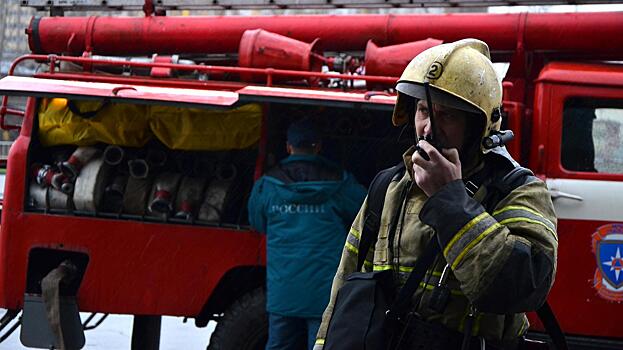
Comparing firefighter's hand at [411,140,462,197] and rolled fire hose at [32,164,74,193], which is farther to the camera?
rolled fire hose at [32,164,74,193]

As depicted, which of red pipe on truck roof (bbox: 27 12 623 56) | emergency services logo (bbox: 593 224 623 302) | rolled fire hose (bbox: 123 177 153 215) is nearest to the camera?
emergency services logo (bbox: 593 224 623 302)

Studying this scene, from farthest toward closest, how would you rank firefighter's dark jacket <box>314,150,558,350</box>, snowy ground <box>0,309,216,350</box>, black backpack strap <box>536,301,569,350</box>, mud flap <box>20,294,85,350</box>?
1. snowy ground <box>0,309,216,350</box>
2. mud flap <box>20,294,85,350</box>
3. black backpack strap <box>536,301,569,350</box>
4. firefighter's dark jacket <box>314,150,558,350</box>

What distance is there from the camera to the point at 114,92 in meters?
5.80

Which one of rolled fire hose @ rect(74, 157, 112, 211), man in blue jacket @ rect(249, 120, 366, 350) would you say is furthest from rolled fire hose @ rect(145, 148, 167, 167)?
man in blue jacket @ rect(249, 120, 366, 350)

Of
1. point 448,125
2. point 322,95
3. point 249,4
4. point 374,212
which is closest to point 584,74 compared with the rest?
point 322,95

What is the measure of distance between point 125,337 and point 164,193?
12.2 feet

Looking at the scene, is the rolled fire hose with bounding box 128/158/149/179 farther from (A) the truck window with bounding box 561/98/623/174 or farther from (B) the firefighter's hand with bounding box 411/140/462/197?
(B) the firefighter's hand with bounding box 411/140/462/197

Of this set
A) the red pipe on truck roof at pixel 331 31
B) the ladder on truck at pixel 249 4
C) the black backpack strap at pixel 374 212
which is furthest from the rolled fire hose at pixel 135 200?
the black backpack strap at pixel 374 212

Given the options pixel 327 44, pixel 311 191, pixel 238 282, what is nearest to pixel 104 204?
pixel 238 282

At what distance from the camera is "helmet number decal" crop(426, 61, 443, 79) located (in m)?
2.68

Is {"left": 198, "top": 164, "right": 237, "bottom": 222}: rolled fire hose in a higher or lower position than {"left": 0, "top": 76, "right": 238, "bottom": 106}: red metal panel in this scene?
lower

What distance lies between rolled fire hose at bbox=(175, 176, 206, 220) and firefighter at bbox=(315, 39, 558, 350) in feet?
11.7

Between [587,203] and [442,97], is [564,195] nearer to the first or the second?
[587,203]

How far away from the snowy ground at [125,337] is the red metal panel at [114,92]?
3.58 metres
